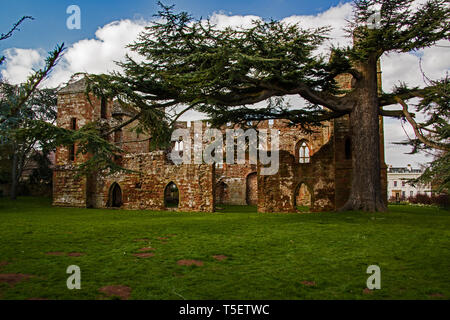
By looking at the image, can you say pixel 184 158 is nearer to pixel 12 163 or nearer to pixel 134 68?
pixel 12 163

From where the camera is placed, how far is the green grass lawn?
3.34 meters

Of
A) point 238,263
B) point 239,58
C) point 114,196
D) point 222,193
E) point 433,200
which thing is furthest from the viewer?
point 433,200

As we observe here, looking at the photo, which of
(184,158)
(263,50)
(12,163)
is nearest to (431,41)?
(263,50)

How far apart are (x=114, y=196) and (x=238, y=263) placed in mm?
17135

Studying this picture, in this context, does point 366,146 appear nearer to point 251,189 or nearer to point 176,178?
point 176,178

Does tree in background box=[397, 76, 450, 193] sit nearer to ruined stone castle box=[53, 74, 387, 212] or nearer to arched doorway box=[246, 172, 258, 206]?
ruined stone castle box=[53, 74, 387, 212]

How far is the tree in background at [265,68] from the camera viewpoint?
9.14m

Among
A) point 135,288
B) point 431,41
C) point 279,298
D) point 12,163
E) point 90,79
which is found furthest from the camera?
point 12,163

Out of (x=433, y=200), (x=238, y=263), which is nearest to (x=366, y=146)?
(x=238, y=263)

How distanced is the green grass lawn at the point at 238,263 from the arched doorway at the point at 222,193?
1658cm

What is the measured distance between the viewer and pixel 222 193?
79.8 ft

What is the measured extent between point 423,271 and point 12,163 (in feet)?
90.4

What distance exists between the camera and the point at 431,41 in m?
9.95

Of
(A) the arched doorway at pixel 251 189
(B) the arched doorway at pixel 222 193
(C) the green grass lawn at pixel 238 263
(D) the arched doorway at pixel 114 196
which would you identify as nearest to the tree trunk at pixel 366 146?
(C) the green grass lawn at pixel 238 263
